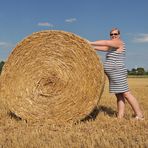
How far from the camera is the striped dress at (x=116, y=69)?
24.1 ft

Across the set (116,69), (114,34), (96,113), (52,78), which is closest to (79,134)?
(52,78)

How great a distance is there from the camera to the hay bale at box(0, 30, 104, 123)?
22.7 feet

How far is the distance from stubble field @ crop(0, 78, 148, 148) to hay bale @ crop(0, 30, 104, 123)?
0.86 feet

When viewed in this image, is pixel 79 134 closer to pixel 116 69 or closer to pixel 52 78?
pixel 52 78

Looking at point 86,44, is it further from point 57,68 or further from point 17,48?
point 17,48

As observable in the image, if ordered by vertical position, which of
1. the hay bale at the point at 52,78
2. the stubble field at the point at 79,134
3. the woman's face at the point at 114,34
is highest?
the woman's face at the point at 114,34

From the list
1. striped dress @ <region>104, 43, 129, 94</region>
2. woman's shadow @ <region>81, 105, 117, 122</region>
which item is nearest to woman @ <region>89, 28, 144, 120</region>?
striped dress @ <region>104, 43, 129, 94</region>

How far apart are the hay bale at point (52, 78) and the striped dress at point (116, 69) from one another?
1.88 feet

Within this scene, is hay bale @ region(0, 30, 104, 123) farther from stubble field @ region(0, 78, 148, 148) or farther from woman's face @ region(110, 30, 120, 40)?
woman's face @ region(110, 30, 120, 40)

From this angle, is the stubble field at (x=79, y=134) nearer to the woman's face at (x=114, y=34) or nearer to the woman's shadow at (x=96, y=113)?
the woman's shadow at (x=96, y=113)

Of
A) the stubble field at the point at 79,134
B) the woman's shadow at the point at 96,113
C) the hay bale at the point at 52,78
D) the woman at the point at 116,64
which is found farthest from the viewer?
A: the woman's shadow at the point at 96,113

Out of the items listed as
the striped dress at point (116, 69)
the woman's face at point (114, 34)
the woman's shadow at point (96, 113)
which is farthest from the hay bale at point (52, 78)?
the woman's face at point (114, 34)

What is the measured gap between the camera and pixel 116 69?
735 centimetres

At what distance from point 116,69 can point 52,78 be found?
113 cm
